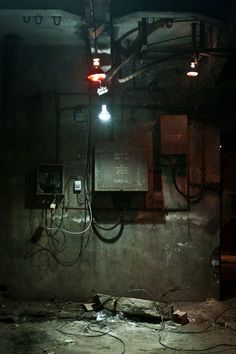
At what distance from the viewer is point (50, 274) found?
8344 mm

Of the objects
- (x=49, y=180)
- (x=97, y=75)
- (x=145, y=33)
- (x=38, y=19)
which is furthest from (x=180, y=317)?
(x=38, y=19)

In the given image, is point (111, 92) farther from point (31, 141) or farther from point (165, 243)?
point (165, 243)

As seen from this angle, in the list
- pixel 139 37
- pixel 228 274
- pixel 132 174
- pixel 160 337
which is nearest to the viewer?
pixel 160 337

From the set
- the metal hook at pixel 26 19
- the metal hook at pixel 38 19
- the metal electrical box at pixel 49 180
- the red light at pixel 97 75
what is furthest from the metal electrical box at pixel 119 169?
the metal hook at pixel 26 19

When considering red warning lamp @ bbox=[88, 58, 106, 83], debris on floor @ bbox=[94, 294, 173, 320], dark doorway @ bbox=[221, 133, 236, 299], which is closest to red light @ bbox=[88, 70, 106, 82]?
red warning lamp @ bbox=[88, 58, 106, 83]

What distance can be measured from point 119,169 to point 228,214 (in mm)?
3102

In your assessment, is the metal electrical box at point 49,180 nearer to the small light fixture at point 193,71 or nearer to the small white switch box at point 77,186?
the small white switch box at point 77,186

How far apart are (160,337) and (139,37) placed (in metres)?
4.99

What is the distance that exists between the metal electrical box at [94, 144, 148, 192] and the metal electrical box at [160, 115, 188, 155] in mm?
487

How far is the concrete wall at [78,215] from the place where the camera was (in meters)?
8.36

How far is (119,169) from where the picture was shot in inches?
320

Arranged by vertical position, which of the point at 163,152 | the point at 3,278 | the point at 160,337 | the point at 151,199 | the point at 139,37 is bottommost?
the point at 160,337

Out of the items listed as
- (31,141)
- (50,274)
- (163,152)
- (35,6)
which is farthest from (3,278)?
(35,6)

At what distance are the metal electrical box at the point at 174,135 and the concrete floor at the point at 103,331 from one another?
9.87 ft
